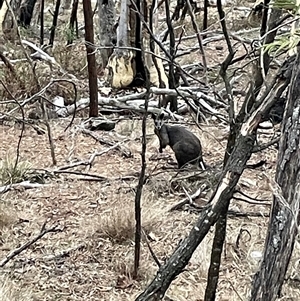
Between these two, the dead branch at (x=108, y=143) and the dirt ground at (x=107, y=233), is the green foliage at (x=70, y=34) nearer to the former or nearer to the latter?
the dead branch at (x=108, y=143)

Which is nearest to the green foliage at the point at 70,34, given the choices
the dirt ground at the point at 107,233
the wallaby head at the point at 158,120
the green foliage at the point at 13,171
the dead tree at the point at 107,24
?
the dead tree at the point at 107,24

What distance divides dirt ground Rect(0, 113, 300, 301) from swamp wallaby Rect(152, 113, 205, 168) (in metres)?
0.16

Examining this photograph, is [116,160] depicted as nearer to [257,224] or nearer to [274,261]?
[257,224]

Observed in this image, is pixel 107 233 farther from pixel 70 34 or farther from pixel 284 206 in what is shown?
pixel 70 34

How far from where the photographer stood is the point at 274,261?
5.91 feet

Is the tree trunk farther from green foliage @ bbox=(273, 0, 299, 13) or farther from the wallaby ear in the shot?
green foliage @ bbox=(273, 0, 299, 13)

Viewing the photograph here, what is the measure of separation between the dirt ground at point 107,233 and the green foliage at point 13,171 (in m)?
0.12

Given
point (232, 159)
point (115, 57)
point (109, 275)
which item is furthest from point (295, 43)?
point (115, 57)

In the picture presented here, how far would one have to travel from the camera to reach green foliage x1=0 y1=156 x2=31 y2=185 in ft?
15.8

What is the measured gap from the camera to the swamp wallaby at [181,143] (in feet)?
17.1

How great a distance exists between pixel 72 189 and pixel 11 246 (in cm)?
101

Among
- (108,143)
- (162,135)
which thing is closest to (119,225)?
(162,135)

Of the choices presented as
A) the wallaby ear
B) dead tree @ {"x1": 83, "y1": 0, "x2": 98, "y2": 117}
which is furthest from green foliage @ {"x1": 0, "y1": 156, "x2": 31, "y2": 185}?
the wallaby ear

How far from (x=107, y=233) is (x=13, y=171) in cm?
121
